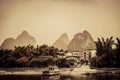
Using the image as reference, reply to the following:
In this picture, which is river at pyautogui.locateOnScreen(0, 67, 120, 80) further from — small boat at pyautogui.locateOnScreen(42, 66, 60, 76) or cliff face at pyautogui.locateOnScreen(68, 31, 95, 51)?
cliff face at pyautogui.locateOnScreen(68, 31, 95, 51)

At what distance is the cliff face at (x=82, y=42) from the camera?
402cm

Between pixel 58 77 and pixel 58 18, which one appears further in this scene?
pixel 58 18

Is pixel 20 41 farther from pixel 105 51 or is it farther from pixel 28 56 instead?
pixel 105 51

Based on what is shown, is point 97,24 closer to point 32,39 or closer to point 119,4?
point 119,4

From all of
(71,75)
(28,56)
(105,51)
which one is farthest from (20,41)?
→ (105,51)

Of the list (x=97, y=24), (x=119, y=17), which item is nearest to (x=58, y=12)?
(x=97, y=24)

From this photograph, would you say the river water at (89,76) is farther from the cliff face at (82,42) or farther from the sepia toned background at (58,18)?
the sepia toned background at (58,18)

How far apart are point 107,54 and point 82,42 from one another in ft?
1.18

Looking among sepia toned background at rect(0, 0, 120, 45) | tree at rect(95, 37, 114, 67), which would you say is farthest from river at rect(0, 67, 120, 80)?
sepia toned background at rect(0, 0, 120, 45)

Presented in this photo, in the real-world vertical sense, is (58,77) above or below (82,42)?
below

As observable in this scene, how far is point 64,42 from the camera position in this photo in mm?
4039

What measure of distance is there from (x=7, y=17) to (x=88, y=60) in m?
1.28

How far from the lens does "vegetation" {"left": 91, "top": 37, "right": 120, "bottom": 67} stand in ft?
13.1

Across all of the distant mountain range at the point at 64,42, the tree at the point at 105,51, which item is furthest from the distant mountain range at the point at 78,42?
the tree at the point at 105,51
